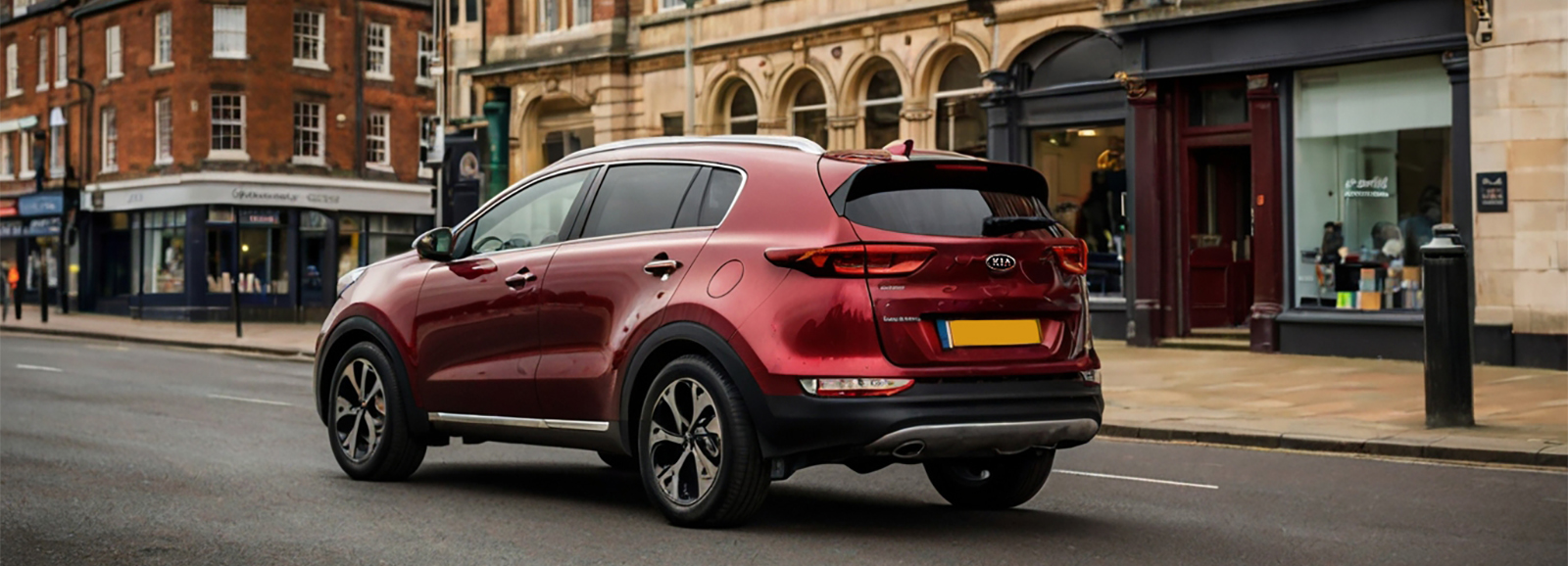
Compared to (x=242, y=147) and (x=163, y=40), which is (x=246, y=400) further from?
(x=163, y=40)

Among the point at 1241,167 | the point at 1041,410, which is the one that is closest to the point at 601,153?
the point at 1041,410

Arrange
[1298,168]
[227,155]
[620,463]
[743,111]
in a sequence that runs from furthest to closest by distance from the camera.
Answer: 1. [227,155]
2. [743,111]
3. [1298,168]
4. [620,463]

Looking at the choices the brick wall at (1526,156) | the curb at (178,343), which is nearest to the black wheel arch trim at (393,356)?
the brick wall at (1526,156)

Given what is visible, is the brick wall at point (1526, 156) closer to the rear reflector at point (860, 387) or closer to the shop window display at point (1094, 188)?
the shop window display at point (1094, 188)

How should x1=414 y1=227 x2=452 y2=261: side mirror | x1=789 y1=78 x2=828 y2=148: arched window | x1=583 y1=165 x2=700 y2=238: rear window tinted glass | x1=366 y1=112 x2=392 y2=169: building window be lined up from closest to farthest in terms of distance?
x1=583 y1=165 x2=700 y2=238: rear window tinted glass < x1=414 y1=227 x2=452 y2=261: side mirror < x1=789 y1=78 x2=828 y2=148: arched window < x1=366 y1=112 x2=392 y2=169: building window

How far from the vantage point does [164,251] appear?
4534 centimetres

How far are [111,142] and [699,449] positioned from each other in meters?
44.7

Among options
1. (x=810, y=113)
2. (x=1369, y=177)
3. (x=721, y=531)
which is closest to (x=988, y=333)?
(x=721, y=531)

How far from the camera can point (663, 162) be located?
7.63 metres

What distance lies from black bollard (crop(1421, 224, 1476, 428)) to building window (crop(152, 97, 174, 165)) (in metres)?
38.9

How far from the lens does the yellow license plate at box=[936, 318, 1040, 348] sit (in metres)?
6.66

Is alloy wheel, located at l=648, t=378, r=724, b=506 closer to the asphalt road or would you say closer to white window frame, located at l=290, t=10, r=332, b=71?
the asphalt road

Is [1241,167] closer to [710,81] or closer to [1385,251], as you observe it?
[1385,251]

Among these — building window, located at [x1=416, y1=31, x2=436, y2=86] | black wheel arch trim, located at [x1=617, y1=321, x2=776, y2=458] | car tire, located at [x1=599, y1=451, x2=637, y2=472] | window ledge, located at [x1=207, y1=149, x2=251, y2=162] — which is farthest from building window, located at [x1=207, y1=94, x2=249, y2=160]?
black wheel arch trim, located at [x1=617, y1=321, x2=776, y2=458]
